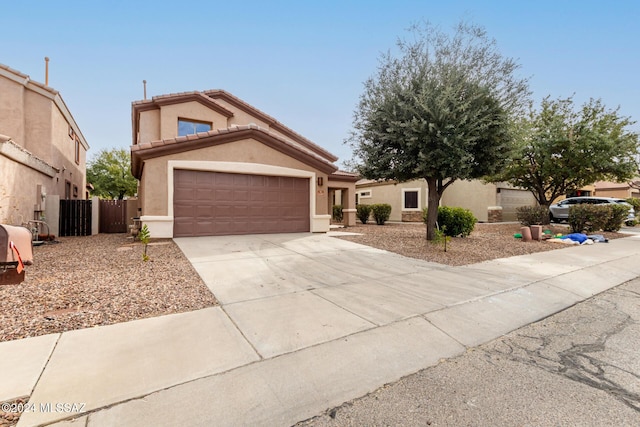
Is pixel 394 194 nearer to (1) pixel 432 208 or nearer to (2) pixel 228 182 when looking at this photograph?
(1) pixel 432 208

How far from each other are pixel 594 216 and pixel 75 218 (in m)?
24.0

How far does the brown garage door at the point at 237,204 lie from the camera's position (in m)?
9.91

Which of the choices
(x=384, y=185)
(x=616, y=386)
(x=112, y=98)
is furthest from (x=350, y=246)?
(x=112, y=98)

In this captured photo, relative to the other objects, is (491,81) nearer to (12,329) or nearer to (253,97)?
(12,329)

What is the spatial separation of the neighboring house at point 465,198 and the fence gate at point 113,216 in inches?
650

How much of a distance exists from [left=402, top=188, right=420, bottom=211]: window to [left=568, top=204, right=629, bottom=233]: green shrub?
9.30 m

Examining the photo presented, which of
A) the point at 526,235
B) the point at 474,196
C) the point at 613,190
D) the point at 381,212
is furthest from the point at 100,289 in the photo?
the point at 613,190

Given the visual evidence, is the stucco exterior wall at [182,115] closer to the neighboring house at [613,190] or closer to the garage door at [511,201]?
the garage door at [511,201]

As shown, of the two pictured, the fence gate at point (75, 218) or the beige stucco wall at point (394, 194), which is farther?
the beige stucco wall at point (394, 194)

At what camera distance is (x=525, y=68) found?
8.45 meters

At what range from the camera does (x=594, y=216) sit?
510 inches

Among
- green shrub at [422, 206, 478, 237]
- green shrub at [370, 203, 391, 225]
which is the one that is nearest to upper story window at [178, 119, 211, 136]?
green shrub at [370, 203, 391, 225]

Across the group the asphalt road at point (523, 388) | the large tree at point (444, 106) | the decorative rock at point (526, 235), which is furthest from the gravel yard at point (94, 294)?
the decorative rock at point (526, 235)

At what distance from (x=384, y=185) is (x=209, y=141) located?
53.0 ft
